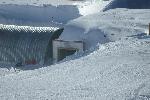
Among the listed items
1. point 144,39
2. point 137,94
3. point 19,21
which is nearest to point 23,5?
point 19,21

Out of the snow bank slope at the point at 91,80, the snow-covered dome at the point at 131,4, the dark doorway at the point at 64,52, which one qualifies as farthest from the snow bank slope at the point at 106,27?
the snow bank slope at the point at 91,80

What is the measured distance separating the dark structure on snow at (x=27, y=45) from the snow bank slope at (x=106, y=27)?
0.89m

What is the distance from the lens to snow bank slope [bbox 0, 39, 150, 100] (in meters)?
5.68

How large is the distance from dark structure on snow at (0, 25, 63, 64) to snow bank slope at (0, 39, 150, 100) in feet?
16.4

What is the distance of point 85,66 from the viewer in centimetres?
762

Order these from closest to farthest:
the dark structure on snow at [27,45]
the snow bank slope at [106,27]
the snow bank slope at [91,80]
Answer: the snow bank slope at [91,80] < the snow bank slope at [106,27] < the dark structure on snow at [27,45]

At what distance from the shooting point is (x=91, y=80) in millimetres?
6496

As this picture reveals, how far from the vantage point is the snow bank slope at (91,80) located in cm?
568

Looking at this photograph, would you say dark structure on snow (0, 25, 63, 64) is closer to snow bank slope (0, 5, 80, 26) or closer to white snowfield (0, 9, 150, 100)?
snow bank slope (0, 5, 80, 26)

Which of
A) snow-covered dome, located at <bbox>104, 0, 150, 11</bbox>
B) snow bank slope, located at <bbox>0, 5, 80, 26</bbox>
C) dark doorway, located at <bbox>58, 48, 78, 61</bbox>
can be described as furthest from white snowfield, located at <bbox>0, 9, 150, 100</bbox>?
snow bank slope, located at <bbox>0, 5, 80, 26</bbox>

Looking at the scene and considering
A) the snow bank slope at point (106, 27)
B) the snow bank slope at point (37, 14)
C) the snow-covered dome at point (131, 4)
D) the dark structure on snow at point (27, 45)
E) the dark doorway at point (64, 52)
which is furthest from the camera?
the snow bank slope at point (37, 14)

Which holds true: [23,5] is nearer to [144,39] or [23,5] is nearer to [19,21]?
[19,21]

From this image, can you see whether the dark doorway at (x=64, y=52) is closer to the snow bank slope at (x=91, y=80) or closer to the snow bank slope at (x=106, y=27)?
the snow bank slope at (x=106, y=27)

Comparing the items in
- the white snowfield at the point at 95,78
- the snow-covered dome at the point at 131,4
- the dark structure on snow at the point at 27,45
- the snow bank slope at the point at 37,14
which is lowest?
the dark structure on snow at the point at 27,45
